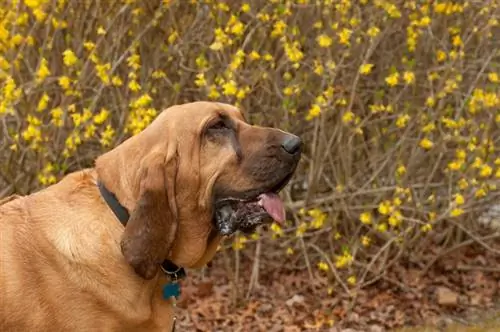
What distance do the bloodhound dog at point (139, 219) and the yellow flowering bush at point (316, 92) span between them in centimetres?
247

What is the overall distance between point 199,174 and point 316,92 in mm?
3372

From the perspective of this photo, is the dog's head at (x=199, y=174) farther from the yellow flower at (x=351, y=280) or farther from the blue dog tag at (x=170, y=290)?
the yellow flower at (x=351, y=280)

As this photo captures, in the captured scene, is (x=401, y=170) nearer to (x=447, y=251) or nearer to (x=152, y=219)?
(x=447, y=251)

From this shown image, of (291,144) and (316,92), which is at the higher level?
(291,144)

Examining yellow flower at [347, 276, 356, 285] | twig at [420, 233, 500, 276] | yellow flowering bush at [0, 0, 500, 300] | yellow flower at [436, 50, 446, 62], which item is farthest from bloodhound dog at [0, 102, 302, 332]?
twig at [420, 233, 500, 276]

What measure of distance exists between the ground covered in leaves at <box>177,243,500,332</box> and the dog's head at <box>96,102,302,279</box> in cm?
297

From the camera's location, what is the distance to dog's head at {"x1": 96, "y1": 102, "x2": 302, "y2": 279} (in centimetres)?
318

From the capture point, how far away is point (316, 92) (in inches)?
255

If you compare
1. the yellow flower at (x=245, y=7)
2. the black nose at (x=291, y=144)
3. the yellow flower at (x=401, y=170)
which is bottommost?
the yellow flower at (x=401, y=170)

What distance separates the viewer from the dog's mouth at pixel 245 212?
3367 mm

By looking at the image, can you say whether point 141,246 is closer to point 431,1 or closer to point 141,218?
point 141,218

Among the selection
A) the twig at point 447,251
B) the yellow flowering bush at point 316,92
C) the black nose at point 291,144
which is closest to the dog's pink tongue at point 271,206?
the black nose at point 291,144

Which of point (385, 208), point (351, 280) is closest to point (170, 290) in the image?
point (385, 208)

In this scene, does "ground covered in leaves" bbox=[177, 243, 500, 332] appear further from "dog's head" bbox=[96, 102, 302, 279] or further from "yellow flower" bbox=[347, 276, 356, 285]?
"dog's head" bbox=[96, 102, 302, 279]
